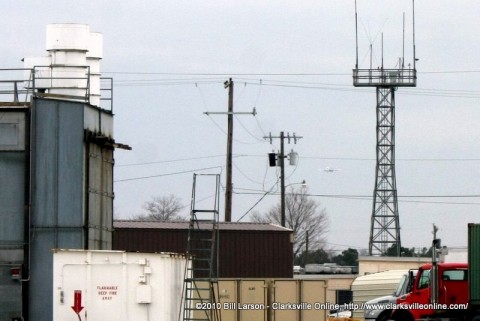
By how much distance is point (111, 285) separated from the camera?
2334 cm

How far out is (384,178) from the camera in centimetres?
7000

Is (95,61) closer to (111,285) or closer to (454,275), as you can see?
(111,285)

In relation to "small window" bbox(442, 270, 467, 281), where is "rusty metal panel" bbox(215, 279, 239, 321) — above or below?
below

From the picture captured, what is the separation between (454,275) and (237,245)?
17711mm

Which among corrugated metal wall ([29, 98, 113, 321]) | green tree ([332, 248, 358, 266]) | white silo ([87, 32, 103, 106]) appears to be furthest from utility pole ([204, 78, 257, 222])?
green tree ([332, 248, 358, 266])

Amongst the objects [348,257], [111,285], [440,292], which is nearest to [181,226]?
[440,292]

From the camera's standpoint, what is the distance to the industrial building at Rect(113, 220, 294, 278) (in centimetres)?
4881

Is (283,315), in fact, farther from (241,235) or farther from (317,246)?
(317,246)

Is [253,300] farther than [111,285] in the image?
Yes

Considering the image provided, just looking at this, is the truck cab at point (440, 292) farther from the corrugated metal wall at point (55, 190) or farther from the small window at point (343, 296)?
the small window at point (343, 296)

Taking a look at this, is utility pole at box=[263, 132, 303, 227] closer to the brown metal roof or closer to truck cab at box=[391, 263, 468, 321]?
the brown metal roof

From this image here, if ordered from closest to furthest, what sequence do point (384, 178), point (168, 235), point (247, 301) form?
point (247, 301) < point (168, 235) < point (384, 178)

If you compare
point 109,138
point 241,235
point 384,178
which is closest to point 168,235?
point 241,235

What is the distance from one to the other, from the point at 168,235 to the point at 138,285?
25.8 metres
